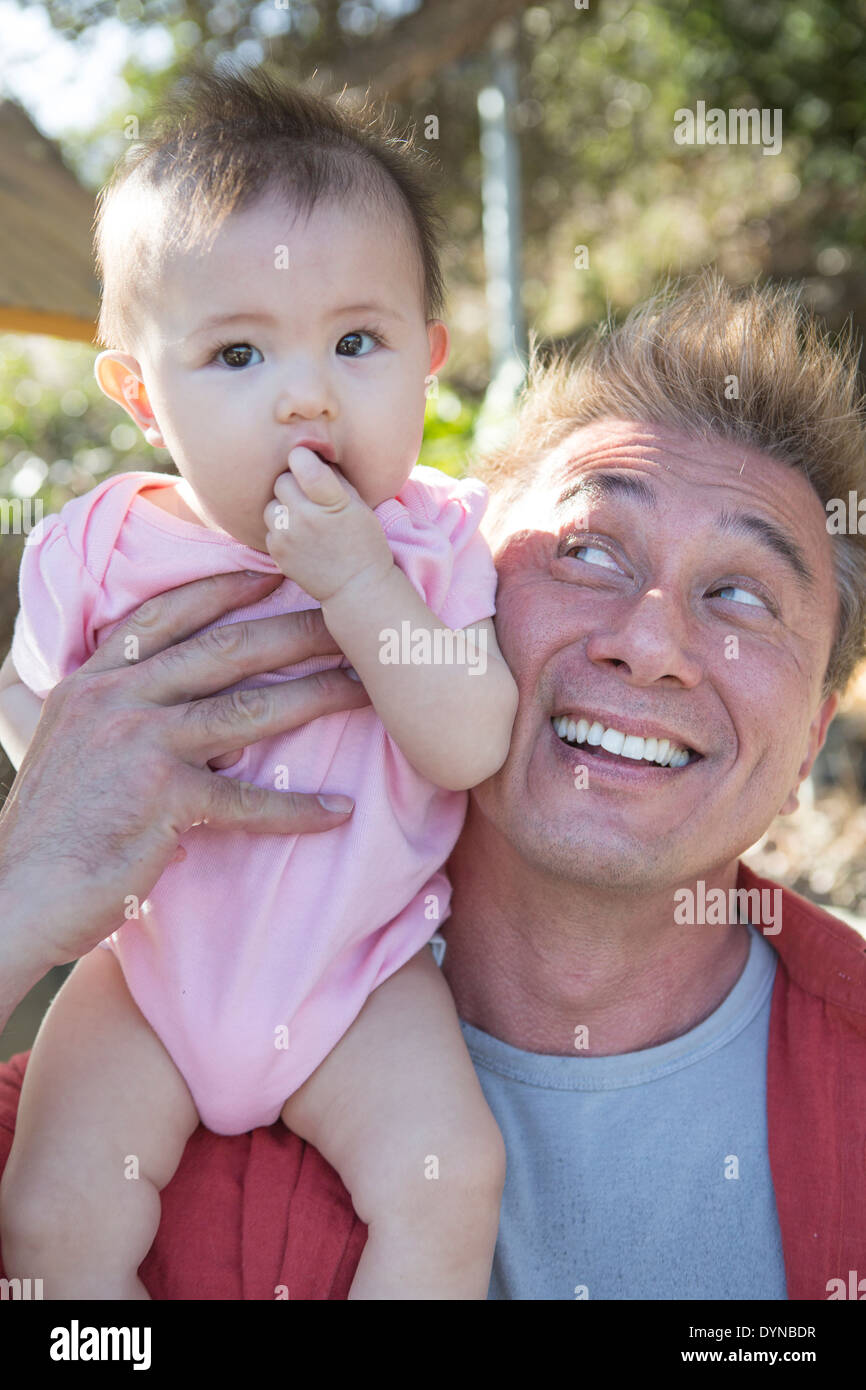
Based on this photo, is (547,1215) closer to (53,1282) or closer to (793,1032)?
(793,1032)

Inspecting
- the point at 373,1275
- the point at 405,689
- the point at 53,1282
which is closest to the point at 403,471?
the point at 405,689

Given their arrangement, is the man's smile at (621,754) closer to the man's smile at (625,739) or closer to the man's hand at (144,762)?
the man's smile at (625,739)

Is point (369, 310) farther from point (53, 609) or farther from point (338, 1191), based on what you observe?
point (338, 1191)

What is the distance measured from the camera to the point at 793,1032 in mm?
2248

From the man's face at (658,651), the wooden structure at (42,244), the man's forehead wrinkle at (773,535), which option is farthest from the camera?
the wooden structure at (42,244)

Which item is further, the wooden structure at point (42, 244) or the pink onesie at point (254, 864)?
the wooden structure at point (42, 244)

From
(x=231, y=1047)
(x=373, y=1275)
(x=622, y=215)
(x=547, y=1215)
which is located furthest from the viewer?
(x=622, y=215)

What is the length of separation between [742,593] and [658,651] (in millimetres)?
288

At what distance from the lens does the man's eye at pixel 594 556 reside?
7.44 feet

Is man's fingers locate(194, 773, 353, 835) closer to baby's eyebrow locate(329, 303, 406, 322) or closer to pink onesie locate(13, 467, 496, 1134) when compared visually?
pink onesie locate(13, 467, 496, 1134)

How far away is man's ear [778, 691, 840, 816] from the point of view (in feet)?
7.86
